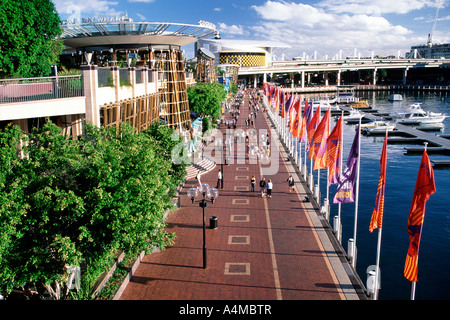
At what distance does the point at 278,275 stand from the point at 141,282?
5.77 metres

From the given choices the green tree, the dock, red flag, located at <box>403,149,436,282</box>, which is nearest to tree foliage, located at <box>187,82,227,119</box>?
the dock

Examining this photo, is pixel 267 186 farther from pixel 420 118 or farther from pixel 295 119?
pixel 420 118

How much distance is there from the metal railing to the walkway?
9.23m

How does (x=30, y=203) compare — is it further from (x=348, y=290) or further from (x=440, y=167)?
(x=440, y=167)

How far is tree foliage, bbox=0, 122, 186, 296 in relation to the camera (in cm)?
1209

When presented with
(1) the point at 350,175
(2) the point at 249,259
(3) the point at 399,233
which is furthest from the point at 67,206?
(3) the point at 399,233

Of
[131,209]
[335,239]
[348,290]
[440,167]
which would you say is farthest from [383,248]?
[440,167]

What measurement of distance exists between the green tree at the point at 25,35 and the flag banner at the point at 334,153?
19.1m

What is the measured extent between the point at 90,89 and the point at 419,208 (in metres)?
16.7

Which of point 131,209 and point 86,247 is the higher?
point 131,209

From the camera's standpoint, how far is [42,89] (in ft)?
69.1

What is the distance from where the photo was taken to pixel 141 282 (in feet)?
58.0

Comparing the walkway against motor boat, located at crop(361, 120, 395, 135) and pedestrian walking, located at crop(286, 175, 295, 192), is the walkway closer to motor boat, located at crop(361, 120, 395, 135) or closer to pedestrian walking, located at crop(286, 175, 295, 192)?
pedestrian walking, located at crop(286, 175, 295, 192)

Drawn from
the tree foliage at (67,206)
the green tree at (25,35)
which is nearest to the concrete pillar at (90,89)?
the green tree at (25,35)
